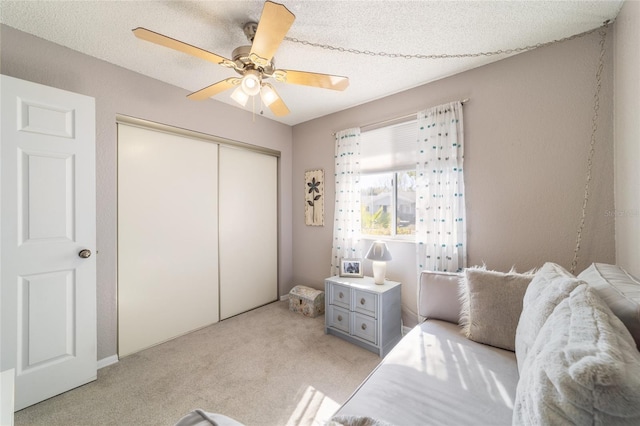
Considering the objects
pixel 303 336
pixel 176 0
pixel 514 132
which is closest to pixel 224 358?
pixel 303 336

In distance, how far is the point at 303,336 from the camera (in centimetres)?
254

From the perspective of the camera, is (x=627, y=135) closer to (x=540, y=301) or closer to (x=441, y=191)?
(x=441, y=191)

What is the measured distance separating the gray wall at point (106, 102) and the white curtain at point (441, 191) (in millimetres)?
2290

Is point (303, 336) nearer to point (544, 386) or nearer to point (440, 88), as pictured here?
point (544, 386)

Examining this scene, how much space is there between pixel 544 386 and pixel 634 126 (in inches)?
65.1

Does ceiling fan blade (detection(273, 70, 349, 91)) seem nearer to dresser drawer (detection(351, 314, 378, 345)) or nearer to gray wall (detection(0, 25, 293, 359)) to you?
gray wall (detection(0, 25, 293, 359))

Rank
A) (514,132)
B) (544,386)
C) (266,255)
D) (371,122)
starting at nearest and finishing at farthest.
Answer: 1. (544,386)
2. (514,132)
3. (371,122)
4. (266,255)

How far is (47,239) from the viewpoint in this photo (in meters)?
1.73

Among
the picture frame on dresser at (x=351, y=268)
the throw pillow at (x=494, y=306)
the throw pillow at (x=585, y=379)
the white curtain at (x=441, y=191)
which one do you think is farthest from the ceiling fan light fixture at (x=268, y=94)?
the throw pillow at (x=585, y=379)

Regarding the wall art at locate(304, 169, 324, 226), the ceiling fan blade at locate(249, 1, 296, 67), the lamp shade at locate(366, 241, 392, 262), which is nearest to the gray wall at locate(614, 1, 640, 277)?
the lamp shade at locate(366, 241, 392, 262)

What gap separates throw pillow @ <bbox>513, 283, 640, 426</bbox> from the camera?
51 cm

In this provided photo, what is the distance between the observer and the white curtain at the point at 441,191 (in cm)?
221

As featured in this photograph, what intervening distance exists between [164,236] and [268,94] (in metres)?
1.73

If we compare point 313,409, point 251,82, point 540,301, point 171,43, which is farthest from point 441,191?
point 171,43
